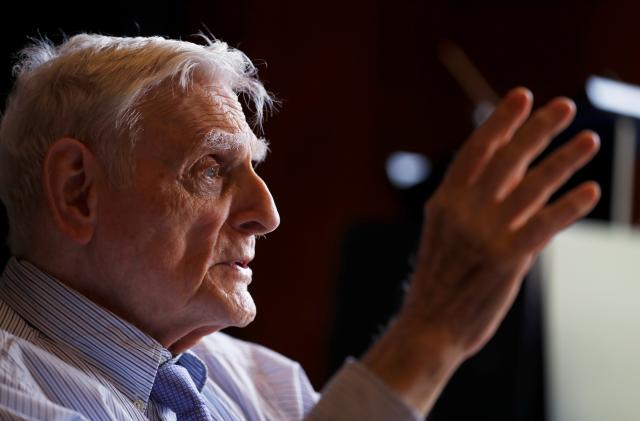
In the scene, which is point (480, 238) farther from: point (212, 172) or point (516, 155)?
point (212, 172)

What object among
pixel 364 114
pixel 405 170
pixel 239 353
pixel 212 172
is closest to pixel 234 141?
pixel 212 172

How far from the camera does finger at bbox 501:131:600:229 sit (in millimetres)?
936

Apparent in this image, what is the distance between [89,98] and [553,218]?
0.68 meters

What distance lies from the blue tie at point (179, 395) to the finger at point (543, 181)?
0.56 meters

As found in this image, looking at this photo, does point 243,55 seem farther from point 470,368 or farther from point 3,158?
point 470,368

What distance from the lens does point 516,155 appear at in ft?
3.08

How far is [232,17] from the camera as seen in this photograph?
361 cm

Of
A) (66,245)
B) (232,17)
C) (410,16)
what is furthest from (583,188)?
(410,16)

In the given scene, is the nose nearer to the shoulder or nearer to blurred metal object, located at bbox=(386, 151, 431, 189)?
the shoulder

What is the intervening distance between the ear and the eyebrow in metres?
0.17

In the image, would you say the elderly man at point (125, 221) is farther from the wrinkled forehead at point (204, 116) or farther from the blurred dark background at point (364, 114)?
the blurred dark background at point (364, 114)

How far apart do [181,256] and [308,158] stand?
111 inches

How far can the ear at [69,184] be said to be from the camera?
1.23 meters

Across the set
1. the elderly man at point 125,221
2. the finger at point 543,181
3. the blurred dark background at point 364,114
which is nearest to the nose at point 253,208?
the elderly man at point 125,221
